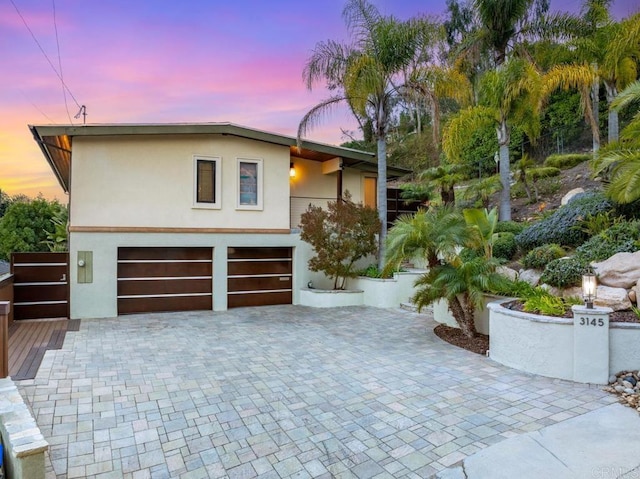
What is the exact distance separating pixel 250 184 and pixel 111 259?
4551 millimetres

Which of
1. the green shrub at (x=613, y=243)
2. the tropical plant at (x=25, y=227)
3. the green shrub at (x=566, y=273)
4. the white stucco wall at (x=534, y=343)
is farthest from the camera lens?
the tropical plant at (x=25, y=227)

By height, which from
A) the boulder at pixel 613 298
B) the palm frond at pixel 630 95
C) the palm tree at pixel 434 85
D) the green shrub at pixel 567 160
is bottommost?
the boulder at pixel 613 298

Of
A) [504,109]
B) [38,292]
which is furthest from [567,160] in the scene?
[38,292]

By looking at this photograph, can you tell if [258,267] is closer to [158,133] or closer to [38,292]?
[158,133]

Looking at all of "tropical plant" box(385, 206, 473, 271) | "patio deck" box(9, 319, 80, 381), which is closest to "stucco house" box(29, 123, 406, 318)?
"patio deck" box(9, 319, 80, 381)

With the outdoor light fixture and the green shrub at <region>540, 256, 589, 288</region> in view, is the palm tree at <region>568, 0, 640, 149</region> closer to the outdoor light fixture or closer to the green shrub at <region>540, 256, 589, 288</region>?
the green shrub at <region>540, 256, 589, 288</region>

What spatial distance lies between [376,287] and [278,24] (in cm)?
932

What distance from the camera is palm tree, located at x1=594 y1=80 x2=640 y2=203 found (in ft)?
24.2

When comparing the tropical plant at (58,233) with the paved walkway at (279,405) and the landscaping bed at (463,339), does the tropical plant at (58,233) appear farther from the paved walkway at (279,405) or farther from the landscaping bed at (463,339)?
the landscaping bed at (463,339)

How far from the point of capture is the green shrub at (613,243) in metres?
7.29

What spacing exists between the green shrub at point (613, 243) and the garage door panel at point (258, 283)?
822cm

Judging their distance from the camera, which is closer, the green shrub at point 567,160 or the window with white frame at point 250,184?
the window with white frame at point 250,184

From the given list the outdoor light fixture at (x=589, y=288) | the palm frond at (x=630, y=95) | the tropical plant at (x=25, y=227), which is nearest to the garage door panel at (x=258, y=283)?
the outdoor light fixture at (x=589, y=288)

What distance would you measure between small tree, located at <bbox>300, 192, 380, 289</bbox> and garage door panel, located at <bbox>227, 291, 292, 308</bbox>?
4.96 ft
